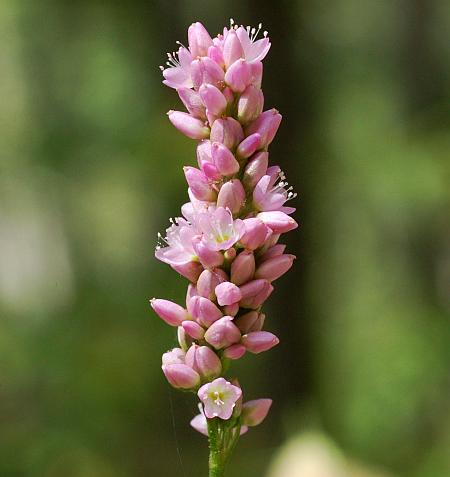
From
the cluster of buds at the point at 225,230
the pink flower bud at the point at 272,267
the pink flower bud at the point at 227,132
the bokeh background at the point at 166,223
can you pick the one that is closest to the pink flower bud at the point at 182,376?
the cluster of buds at the point at 225,230

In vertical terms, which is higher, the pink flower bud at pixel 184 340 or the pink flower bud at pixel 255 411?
the pink flower bud at pixel 184 340

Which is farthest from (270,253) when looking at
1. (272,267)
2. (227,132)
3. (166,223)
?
(166,223)

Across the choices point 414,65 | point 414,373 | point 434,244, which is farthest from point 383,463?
point 414,65

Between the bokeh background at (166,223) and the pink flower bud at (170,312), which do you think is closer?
the pink flower bud at (170,312)

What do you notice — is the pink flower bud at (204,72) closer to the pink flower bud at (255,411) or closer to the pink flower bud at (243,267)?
the pink flower bud at (243,267)

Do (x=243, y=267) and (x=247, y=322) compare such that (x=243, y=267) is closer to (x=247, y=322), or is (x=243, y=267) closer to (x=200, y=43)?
(x=247, y=322)

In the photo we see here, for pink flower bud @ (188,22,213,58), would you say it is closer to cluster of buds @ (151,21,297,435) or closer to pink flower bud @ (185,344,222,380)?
cluster of buds @ (151,21,297,435)

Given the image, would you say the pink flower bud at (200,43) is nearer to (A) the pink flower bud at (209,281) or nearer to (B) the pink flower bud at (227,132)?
(B) the pink flower bud at (227,132)
